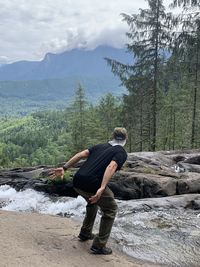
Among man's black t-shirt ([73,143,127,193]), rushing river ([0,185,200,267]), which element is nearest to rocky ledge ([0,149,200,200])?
rushing river ([0,185,200,267])

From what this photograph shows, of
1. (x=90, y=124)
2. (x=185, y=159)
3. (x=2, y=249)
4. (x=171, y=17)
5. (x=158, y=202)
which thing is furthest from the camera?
(x=90, y=124)

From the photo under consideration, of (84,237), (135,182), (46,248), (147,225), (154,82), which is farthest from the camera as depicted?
(154,82)

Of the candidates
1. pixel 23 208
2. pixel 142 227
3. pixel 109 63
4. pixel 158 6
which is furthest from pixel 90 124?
pixel 142 227

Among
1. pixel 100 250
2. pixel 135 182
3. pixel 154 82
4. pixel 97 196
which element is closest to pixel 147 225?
pixel 100 250

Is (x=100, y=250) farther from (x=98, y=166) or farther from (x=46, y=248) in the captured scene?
(x=98, y=166)

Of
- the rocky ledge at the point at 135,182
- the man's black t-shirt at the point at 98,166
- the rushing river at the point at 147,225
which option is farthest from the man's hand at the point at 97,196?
the rocky ledge at the point at 135,182

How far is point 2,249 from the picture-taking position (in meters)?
6.83

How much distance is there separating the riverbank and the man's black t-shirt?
3.87 feet

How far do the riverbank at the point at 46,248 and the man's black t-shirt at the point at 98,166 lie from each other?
118cm

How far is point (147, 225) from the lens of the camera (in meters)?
9.85

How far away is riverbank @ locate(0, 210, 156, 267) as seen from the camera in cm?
655

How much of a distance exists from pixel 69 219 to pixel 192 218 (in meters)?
3.28

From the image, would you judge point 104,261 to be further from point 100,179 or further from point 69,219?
point 69,219

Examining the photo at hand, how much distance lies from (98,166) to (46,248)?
1.78 meters
